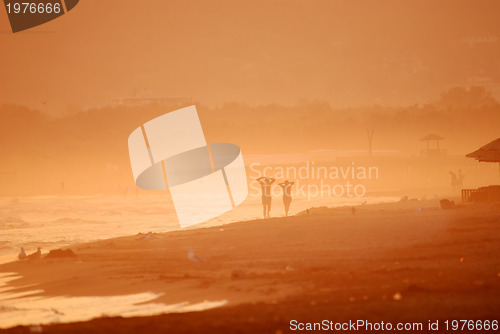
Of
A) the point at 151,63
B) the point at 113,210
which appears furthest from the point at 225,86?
the point at 113,210

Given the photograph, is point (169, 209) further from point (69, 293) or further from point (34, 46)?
point (34, 46)

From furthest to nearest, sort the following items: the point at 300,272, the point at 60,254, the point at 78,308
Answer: the point at 60,254, the point at 300,272, the point at 78,308

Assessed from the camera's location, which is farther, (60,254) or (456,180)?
(456,180)

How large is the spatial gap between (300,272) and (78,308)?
358cm

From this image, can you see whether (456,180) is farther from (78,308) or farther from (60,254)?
(78,308)

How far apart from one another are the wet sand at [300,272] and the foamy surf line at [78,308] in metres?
0.33

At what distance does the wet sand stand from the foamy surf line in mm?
332

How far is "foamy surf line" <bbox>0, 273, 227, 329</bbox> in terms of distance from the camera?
30.8ft

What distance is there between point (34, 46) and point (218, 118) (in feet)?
360

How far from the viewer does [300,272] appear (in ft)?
37.5

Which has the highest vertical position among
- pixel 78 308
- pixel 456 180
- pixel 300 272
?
pixel 456 180

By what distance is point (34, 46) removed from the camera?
18912cm

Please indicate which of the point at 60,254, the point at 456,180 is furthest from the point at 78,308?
the point at 456,180

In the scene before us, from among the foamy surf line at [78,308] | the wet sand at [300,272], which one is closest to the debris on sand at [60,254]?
the wet sand at [300,272]
